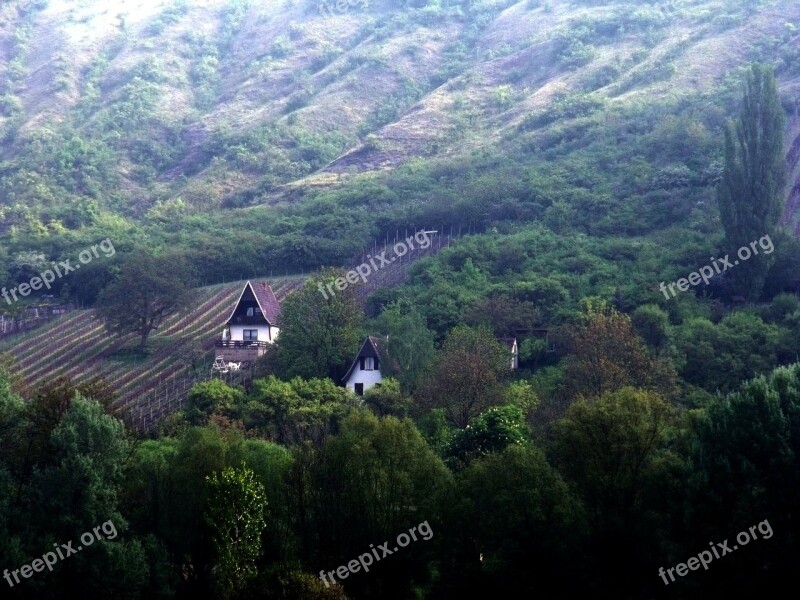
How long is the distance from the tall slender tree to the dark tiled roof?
94.0 ft

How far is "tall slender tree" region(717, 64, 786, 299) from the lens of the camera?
67.3 meters

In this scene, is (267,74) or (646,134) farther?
(267,74)

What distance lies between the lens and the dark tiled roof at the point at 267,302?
234ft

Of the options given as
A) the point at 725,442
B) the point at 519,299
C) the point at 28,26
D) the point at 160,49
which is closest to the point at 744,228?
the point at 519,299

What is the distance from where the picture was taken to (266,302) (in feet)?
238

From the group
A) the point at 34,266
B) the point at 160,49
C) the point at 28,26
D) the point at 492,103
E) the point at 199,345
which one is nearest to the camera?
the point at 199,345

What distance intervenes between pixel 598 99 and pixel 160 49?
264 ft

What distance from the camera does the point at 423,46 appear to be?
529ft

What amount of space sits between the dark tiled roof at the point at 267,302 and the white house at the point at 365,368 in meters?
10.5

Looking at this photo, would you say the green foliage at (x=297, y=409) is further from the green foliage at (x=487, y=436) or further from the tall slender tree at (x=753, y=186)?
the tall slender tree at (x=753, y=186)

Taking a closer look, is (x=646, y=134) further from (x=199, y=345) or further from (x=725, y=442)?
(x=725, y=442)

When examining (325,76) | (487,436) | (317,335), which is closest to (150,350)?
(317,335)

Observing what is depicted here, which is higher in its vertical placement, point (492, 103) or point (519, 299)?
point (492, 103)

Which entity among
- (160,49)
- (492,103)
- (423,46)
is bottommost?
(492,103)
